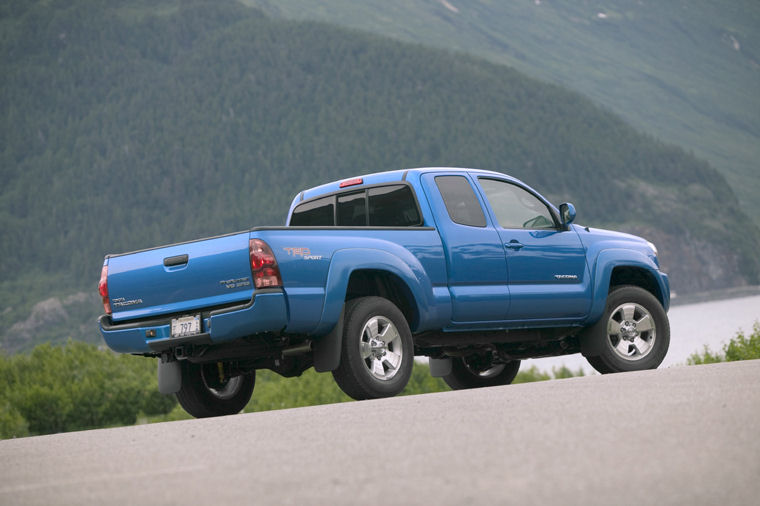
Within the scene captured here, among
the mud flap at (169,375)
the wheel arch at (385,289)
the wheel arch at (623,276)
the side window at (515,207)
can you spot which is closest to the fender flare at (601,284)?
the wheel arch at (623,276)

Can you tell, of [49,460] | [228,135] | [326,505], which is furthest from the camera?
[228,135]

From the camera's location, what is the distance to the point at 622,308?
A: 1130 cm

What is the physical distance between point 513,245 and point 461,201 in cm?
65

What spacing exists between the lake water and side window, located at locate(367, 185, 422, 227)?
59833 millimetres

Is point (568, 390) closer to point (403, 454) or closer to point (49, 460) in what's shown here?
point (403, 454)

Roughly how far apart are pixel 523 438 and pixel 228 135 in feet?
638

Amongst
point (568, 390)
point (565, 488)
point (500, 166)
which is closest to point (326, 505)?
point (565, 488)

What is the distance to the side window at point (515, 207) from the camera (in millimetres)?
10587

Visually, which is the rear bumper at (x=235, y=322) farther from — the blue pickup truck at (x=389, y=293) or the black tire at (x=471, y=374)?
the black tire at (x=471, y=374)

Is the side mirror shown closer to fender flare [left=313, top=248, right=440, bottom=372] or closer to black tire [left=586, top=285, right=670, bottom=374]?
black tire [left=586, top=285, right=670, bottom=374]

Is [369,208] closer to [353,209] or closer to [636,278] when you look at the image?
[353,209]

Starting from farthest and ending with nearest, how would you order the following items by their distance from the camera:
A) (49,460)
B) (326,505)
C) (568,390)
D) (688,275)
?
(688,275) < (568,390) < (49,460) < (326,505)

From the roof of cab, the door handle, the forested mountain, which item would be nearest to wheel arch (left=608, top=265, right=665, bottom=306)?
the door handle

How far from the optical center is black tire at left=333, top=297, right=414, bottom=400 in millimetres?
8805
